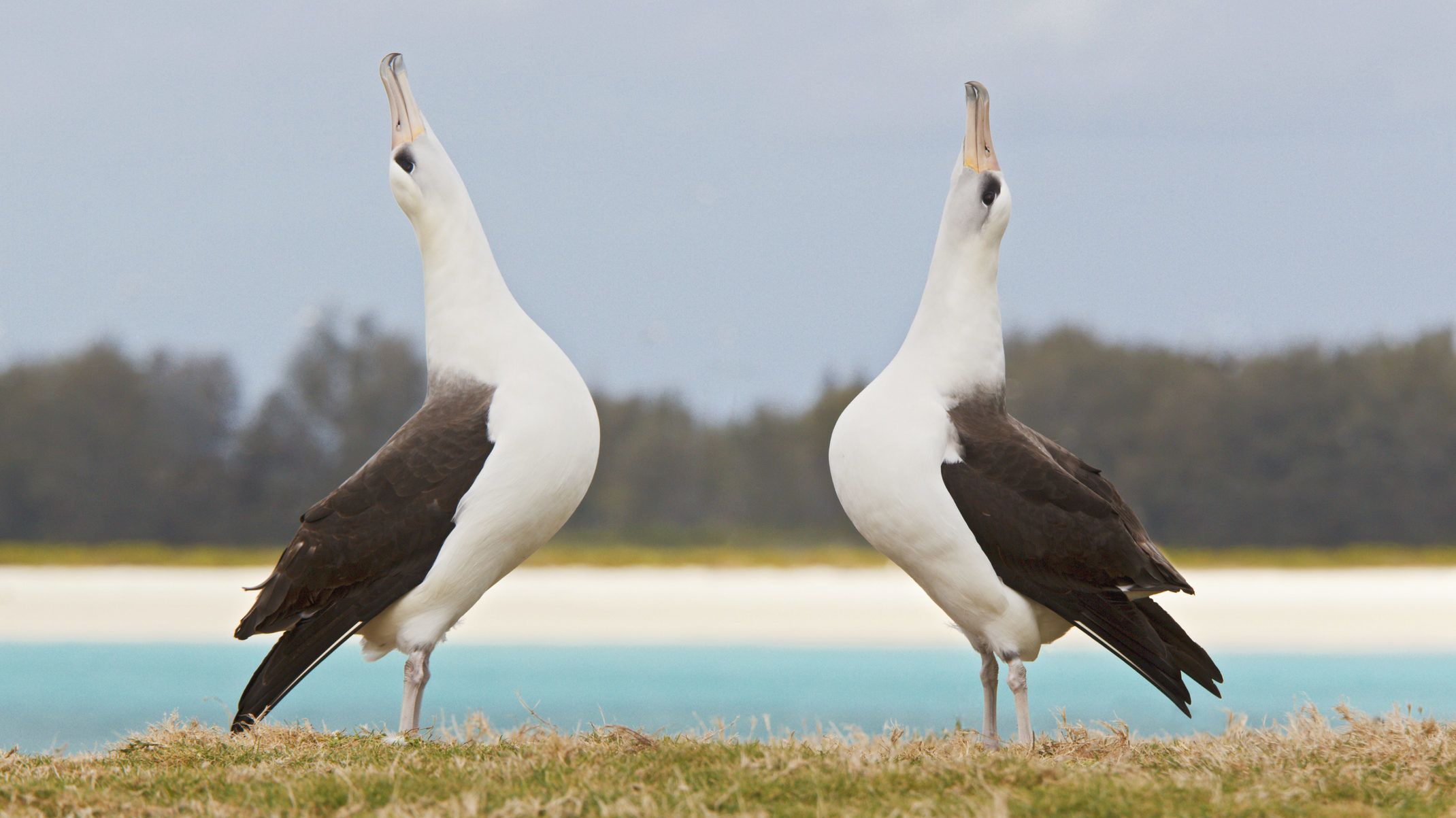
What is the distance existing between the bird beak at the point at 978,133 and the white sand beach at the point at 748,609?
A: 1677 cm

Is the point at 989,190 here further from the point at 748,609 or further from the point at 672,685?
the point at 748,609

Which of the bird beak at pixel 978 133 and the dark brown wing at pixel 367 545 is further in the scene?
the bird beak at pixel 978 133

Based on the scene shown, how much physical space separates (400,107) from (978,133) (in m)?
2.62

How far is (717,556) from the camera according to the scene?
32625mm

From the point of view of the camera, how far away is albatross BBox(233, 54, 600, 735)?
5809 mm

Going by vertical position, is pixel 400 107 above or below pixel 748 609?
above

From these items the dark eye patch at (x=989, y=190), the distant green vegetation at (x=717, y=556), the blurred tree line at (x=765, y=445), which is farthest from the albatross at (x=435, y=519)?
the blurred tree line at (x=765, y=445)

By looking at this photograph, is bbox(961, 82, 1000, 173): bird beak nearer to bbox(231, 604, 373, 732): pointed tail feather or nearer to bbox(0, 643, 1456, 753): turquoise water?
bbox(231, 604, 373, 732): pointed tail feather

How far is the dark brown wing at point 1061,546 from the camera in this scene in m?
5.66

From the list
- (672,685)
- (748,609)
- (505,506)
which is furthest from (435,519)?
(748,609)

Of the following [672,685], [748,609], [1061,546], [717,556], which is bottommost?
[672,685]

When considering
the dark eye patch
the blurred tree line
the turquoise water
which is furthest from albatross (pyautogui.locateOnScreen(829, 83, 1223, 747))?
the blurred tree line

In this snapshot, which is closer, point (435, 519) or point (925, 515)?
point (925, 515)

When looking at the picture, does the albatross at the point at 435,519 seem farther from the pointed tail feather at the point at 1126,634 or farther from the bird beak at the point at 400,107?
the pointed tail feather at the point at 1126,634
